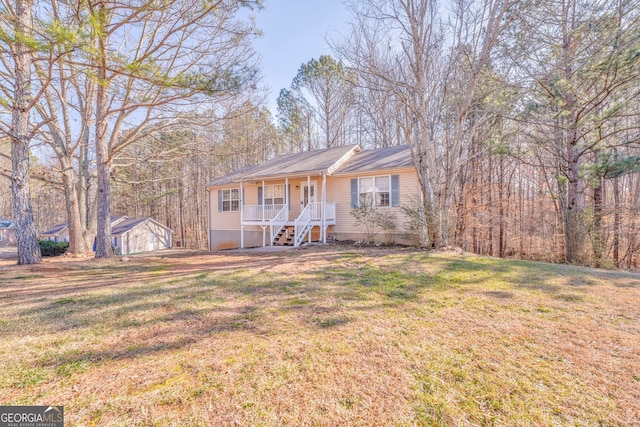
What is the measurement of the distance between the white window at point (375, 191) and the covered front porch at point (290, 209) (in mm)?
1459

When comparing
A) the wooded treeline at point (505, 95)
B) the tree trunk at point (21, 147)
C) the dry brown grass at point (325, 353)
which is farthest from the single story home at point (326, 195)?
the tree trunk at point (21, 147)

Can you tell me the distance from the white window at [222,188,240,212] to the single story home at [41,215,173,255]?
11.6m

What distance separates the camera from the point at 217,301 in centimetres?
423

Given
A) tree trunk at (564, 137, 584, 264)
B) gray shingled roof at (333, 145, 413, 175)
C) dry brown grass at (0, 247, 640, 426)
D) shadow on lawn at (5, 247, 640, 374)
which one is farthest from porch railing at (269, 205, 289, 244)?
tree trunk at (564, 137, 584, 264)

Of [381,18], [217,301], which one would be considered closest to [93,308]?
[217,301]

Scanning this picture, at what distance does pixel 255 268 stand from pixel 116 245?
2151 cm

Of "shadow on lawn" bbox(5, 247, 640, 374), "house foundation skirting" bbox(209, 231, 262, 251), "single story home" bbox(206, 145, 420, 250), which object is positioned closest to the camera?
"shadow on lawn" bbox(5, 247, 640, 374)

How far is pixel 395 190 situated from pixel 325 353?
9474mm

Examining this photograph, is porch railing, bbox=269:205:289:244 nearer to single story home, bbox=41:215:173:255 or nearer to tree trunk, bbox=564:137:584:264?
tree trunk, bbox=564:137:584:264

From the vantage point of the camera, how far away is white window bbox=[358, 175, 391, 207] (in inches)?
458

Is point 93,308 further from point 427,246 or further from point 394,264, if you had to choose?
point 427,246

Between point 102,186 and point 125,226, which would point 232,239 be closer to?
point 102,186

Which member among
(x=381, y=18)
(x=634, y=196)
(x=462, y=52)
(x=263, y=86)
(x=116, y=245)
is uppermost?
(x=381, y=18)

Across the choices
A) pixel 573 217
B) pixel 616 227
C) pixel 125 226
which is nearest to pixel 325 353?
pixel 573 217
